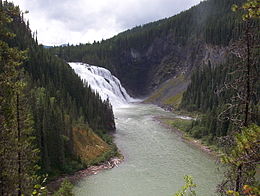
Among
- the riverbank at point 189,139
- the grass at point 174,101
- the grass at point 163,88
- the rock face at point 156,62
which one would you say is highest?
the rock face at point 156,62

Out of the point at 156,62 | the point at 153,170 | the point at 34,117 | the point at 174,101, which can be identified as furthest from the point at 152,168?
the point at 156,62

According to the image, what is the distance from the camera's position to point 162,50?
188 m

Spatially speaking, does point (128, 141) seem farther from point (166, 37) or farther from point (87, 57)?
point (166, 37)

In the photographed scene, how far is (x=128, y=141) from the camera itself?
59.9 metres

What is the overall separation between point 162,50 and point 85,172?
154395 millimetres

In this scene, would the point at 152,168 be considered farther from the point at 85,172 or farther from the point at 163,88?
the point at 163,88

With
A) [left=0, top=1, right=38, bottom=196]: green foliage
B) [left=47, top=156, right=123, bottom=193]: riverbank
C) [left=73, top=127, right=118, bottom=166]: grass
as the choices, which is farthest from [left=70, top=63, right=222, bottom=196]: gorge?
[left=0, top=1, right=38, bottom=196]: green foliage

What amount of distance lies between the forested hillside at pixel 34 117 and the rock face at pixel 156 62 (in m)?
85.4

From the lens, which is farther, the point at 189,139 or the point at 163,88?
the point at 163,88

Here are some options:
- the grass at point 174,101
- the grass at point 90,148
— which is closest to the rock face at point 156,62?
the grass at point 174,101

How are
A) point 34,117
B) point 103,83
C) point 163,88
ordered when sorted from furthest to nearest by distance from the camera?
point 163,88, point 103,83, point 34,117

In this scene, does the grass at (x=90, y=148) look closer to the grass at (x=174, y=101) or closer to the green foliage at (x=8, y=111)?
the green foliage at (x=8, y=111)

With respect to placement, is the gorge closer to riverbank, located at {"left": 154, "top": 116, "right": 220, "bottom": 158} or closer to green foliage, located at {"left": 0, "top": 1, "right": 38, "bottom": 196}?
riverbank, located at {"left": 154, "top": 116, "right": 220, "bottom": 158}

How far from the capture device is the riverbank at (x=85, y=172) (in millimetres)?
36250
